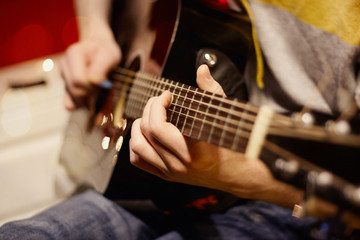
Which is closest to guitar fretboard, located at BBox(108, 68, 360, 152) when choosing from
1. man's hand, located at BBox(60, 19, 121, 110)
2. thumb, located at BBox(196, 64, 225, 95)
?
thumb, located at BBox(196, 64, 225, 95)

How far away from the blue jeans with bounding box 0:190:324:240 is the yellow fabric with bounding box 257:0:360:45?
0.42 meters

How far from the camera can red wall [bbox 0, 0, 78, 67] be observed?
1.47m

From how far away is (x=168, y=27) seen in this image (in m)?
0.73

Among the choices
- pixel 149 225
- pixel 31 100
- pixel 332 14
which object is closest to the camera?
pixel 332 14

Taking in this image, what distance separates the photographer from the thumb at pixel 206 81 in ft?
1.81

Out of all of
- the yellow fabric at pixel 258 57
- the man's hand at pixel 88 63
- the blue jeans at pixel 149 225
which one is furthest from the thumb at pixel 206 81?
the man's hand at pixel 88 63

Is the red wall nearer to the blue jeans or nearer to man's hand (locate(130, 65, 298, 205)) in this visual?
the blue jeans

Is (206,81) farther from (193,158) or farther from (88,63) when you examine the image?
(88,63)

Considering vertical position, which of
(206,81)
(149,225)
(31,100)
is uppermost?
(206,81)

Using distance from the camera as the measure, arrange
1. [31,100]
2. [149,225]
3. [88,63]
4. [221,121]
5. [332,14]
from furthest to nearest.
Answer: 1. [31,100]
2. [88,63]
3. [149,225]
4. [332,14]
5. [221,121]

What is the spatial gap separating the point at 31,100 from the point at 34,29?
1.25ft

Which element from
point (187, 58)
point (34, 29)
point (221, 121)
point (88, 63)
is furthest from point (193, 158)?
point (34, 29)

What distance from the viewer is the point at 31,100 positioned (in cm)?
143

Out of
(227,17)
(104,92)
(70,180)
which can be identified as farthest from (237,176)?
(70,180)
